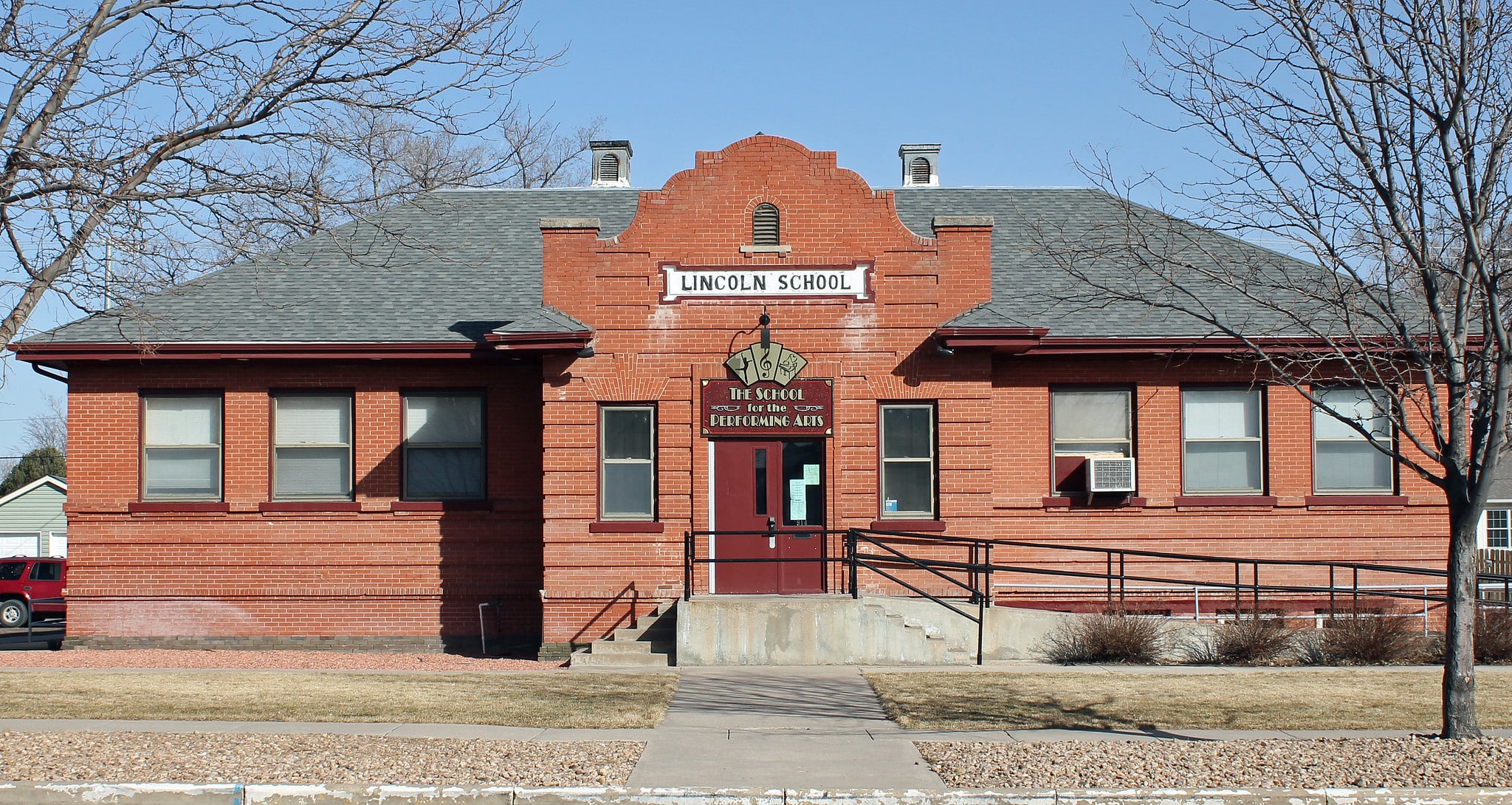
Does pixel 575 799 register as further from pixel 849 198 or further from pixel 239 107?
pixel 849 198

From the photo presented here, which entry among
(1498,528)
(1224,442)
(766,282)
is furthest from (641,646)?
(1498,528)

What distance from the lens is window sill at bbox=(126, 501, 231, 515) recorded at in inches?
704

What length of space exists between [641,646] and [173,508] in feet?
22.7

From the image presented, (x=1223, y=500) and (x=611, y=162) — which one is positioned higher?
(x=611, y=162)

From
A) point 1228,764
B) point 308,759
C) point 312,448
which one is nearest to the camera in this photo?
point 1228,764

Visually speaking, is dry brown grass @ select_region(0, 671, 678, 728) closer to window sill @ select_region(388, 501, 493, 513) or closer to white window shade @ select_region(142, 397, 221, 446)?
window sill @ select_region(388, 501, 493, 513)

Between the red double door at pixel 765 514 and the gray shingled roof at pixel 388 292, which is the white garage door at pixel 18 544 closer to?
the gray shingled roof at pixel 388 292

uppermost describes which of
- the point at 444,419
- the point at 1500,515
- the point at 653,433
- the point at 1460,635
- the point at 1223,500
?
the point at 444,419

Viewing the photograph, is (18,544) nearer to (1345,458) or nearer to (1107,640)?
(1107,640)

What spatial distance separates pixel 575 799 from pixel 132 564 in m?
11.8

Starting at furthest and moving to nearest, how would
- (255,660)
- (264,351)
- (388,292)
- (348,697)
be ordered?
(388,292) < (264,351) < (255,660) < (348,697)

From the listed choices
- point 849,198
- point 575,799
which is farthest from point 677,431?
point 575,799

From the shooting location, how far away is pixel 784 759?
989 centimetres

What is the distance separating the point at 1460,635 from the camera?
9.65 metres
